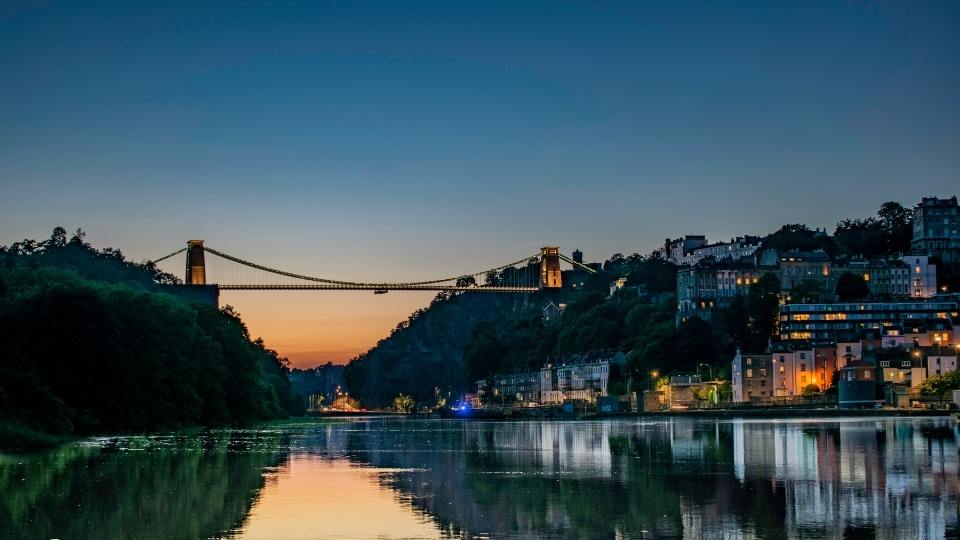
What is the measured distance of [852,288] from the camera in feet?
479

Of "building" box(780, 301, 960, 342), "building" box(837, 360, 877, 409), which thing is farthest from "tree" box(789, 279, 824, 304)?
"building" box(837, 360, 877, 409)

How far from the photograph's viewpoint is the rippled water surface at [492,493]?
19.2 metres

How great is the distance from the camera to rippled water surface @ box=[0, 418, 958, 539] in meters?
19.2

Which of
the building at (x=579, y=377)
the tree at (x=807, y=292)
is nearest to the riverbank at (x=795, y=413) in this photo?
the tree at (x=807, y=292)

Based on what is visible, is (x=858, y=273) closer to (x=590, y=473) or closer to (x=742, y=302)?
(x=742, y=302)

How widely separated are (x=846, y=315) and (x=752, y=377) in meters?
20.2

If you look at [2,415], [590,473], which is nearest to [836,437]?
[590,473]

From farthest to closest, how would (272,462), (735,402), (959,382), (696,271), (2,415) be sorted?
(696,271), (735,402), (959,382), (2,415), (272,462)

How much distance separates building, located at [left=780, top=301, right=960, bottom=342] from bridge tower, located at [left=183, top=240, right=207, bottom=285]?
5829 centimetres

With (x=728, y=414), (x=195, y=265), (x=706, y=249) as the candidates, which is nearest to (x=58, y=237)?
(x=195, y=265)

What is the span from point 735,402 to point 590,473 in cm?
9311

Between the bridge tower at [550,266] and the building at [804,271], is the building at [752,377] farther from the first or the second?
the bridge tower at [550,266]

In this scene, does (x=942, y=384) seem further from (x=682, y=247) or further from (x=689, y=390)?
(x=682, y=247)

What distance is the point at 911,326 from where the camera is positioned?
4963 inches
